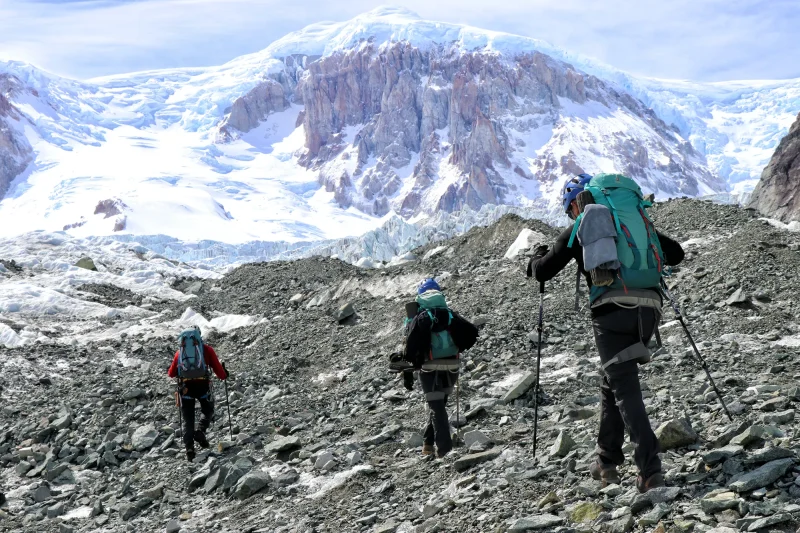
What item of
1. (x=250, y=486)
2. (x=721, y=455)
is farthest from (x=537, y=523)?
(x=250, y=486)

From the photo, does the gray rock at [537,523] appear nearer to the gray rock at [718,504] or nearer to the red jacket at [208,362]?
the gray rock at [718,504]

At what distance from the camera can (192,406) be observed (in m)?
12.1

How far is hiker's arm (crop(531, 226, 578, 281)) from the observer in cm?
628

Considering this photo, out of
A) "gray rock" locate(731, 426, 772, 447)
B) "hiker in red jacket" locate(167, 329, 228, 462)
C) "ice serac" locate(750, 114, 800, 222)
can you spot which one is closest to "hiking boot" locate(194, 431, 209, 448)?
"hiker in red jacket" locate(167, 329, 228, 462)

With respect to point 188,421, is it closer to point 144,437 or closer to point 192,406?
Answer: point 192,406

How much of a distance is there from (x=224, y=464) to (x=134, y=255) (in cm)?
4687

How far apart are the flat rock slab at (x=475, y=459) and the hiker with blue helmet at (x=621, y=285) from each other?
2028mm

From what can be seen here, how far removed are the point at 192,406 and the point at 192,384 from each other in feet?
1.08

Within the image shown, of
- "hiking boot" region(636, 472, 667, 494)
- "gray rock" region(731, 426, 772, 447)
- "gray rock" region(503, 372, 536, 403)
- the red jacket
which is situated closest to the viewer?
"hiking boot" region(636, 472, 667, 494)

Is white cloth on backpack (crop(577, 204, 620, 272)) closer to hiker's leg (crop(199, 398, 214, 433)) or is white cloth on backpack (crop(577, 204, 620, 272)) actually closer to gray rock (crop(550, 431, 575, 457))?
gray rock (crop(550, 431, 575, 457))

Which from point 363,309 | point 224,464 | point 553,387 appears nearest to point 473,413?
point 553,387

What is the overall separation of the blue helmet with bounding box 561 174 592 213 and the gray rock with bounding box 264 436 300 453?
6102mm

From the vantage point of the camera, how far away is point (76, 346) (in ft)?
80.6

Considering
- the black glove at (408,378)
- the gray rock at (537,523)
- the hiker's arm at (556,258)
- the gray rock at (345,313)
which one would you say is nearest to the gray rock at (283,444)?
the black glove at (408,378)
